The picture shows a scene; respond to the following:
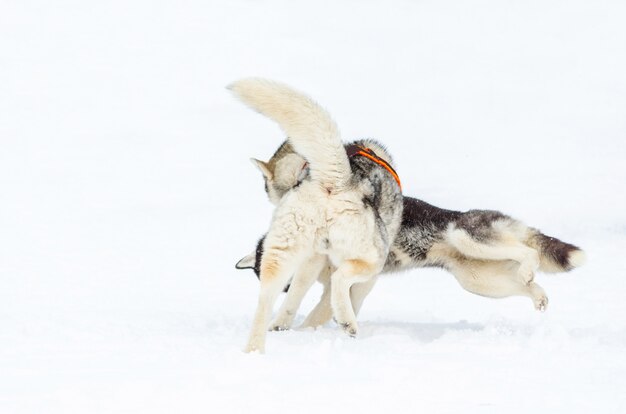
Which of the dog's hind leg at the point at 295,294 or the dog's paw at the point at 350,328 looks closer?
the dog's paw at the point at 350,328

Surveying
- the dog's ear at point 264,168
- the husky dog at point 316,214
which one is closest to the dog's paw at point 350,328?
the husky dog at point 316,214

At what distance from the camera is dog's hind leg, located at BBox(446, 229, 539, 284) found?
258 inches

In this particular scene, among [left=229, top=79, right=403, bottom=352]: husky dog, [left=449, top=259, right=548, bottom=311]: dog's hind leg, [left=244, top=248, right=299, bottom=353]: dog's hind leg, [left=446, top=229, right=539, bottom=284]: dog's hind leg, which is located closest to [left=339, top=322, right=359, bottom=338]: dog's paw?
[left=229, top=79, right=403, bottom=352]: husky dog

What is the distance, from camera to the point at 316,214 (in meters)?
5.24

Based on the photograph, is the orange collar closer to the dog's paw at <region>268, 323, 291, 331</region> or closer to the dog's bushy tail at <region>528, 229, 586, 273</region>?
the dog's paw at <region>268, 323, 291, 331</region>

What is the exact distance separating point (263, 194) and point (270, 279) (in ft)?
26.7

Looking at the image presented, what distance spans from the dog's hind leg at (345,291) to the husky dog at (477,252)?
1.02 meters

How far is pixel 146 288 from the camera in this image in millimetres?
7785

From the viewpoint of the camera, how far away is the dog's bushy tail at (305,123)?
5.06 m

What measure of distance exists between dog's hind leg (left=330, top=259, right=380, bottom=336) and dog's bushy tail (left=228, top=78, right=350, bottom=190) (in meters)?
0.53

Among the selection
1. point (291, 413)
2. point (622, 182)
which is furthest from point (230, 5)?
point (291, 413)

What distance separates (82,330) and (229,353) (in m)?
1.20

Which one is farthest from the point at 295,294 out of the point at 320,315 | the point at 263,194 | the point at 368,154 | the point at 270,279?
the point at 263,194

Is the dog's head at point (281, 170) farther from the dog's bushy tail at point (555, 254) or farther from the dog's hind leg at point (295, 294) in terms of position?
the dog's bushy tail at point (555, 254)
